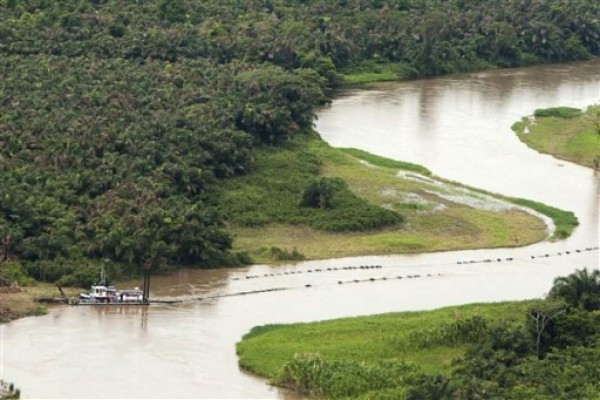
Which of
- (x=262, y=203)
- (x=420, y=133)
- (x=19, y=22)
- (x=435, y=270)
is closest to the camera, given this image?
(x=435, y=270)

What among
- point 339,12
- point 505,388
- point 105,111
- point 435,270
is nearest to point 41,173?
point 105,111

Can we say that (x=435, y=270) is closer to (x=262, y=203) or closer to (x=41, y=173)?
(x=262, y=203)

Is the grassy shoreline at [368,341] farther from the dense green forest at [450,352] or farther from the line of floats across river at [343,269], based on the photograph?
the line of floats across river at [343,269]

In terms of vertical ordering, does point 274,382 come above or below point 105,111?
below

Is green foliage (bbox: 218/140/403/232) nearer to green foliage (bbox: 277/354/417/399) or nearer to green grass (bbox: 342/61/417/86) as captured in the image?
green foliage (bbox: 277/354/417/399)

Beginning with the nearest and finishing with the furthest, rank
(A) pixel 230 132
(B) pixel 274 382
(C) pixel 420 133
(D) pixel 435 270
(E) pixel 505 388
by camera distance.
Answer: (E) pixel 505 388
(B) pixel 274 382
(D) pixel 435 270
(A) pixel 230 132
(C) pixel 420 133

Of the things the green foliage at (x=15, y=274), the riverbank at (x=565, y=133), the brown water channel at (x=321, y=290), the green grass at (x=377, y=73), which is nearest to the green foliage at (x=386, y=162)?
the brown water channel at (x=321, y=290)

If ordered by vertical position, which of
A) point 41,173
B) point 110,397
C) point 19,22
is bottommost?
point 110,397
